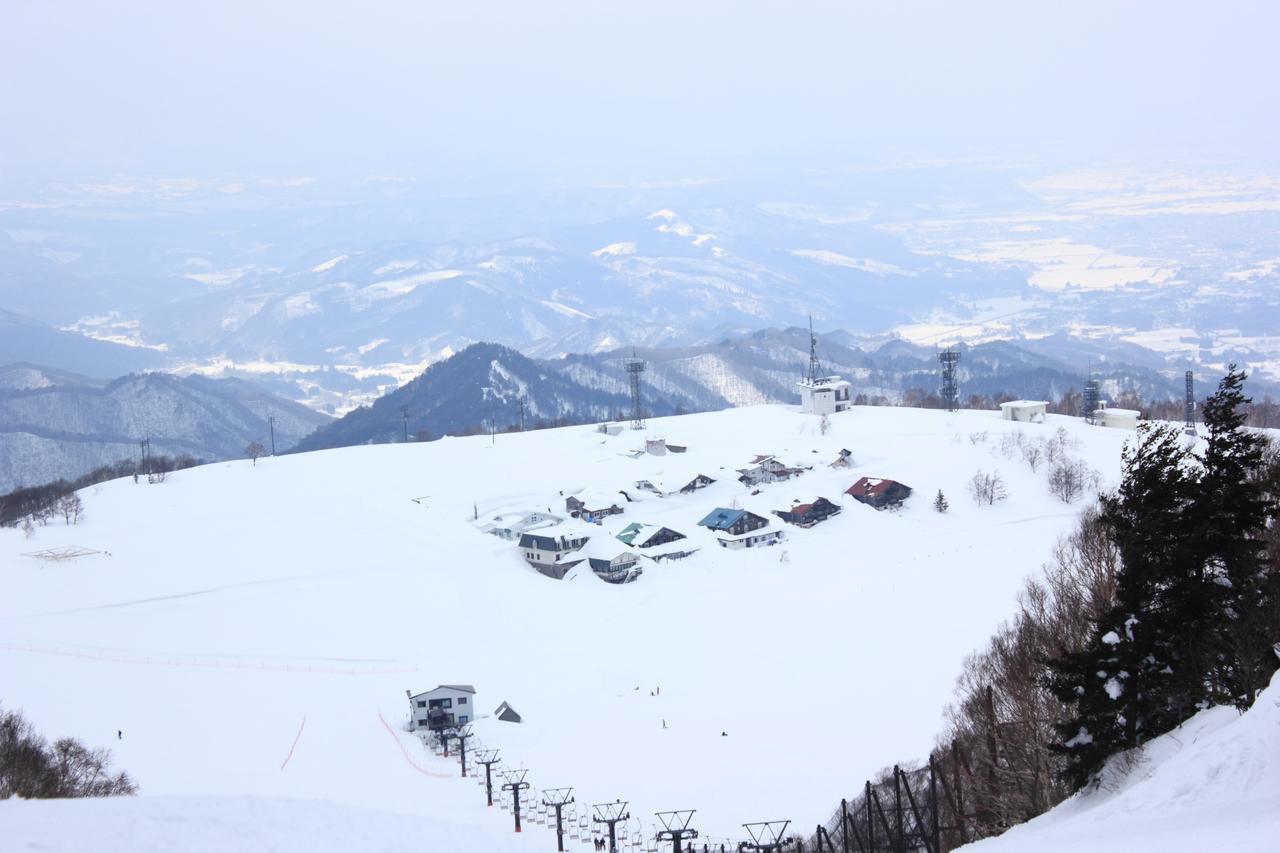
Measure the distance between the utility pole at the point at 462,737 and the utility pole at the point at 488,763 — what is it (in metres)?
0.29

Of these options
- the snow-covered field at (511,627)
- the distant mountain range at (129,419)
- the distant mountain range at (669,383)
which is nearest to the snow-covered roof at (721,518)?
the snow-covered field at (511,627)

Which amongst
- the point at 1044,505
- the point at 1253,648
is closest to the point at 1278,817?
the point at 1253,648

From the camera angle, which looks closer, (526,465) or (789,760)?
(789,760)

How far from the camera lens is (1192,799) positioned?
31.1 feet

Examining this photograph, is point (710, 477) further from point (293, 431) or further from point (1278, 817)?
point (293, 431)

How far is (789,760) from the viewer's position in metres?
20.9

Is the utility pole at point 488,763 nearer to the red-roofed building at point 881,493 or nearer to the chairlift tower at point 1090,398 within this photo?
the red-roofed building at point 881,493

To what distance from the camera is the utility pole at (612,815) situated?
57.0 feet

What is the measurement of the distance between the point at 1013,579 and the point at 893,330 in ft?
510

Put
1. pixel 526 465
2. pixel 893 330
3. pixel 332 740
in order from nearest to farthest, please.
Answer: pixel 332 740, pixel 526 465, pixel 893 330

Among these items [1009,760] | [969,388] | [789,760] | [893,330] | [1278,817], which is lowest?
[789,760]

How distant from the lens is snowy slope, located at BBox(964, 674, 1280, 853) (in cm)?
834

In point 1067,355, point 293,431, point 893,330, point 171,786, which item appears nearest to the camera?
point 171,786

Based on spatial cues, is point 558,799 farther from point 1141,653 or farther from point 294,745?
point 1141,653
